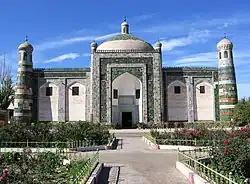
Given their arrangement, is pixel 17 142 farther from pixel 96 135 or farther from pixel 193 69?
pixel 193 69

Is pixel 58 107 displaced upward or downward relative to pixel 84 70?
downward

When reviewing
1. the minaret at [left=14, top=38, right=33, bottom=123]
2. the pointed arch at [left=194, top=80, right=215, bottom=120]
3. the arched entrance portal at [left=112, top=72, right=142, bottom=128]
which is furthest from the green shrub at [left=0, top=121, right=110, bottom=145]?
the pointed arch at [left=194, top=80, right=215, bottom=120]

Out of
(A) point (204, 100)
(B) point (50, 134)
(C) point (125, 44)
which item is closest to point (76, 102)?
(C) point (125, 44)

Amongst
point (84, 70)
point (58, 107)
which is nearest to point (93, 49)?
point (84, 70)

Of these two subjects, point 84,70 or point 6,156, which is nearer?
point 6,156

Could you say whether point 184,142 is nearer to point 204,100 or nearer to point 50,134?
point 50,134

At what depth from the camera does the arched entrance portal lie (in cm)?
3011

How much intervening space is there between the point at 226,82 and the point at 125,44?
11236mm

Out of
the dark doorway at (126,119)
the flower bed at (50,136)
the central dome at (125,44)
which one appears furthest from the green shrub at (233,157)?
the central dome at (125,44)

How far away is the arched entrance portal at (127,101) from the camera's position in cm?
3011

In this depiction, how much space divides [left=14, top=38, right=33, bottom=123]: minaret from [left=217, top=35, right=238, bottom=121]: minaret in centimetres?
1928

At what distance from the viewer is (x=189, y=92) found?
30.6 meters

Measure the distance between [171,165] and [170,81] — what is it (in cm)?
2161

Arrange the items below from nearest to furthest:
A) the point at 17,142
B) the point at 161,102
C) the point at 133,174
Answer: the point at 133,174 < the point at 17,142 < the point at 161,102
